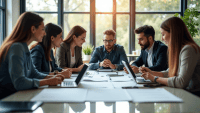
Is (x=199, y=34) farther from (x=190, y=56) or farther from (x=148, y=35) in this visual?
(x=190, y=56)

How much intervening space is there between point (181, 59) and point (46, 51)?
1.54 metres

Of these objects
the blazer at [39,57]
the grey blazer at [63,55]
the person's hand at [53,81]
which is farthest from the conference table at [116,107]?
the grey blazer at [63,55]

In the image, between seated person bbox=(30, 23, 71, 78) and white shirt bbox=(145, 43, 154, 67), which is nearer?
seated person bbox=(30, 23, 71, 78)

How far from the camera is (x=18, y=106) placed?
1.02 m

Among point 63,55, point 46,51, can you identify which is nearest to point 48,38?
point 46,51

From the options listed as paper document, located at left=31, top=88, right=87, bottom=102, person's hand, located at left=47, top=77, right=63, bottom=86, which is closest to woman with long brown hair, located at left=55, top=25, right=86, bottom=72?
person's hand, located at left=47, top=77, right=63, bottom=86

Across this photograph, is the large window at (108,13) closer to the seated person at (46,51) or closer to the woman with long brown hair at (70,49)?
the woman with long brown hair at (70,49)

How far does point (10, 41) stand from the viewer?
1533mm

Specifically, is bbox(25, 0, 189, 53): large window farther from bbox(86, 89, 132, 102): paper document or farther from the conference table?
the conference table

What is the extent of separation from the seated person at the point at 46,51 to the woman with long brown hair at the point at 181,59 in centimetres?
111

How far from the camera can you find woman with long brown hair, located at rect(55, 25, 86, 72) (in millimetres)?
2902

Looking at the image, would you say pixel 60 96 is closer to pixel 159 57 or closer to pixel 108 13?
pixel 159 57

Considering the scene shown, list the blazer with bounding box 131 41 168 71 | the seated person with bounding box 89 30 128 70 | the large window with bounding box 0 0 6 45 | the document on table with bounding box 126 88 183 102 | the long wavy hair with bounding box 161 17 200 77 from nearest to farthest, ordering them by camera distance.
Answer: the document on table with bounding box 126 88 183 102 → the long wavy hair with bounding box 161 17 200 77 → the blazer with bounding box 131 41 168 71 → the seated person with bounding box 89 30 128 70 → the large window with bounding box 0 0 6 45

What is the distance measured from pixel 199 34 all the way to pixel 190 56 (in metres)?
5.36
